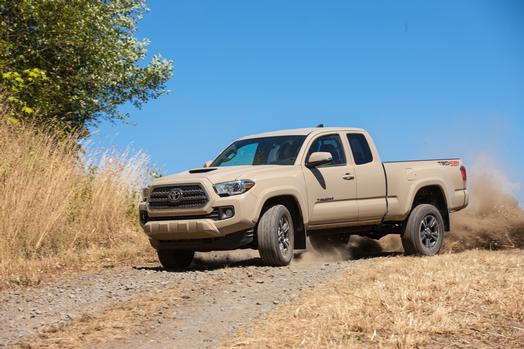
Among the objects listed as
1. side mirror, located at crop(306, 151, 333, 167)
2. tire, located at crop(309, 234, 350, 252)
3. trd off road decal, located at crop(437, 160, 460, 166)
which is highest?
side mirror, located at crop(306, 151, 333, 167)

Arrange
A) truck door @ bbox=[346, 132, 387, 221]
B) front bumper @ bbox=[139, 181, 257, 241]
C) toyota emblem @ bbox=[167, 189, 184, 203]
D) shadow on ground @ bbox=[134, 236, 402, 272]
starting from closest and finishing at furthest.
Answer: front bumper @ bbox=[139, 181, 257, 241]
toyota emblem @ bbox=[167, 189, 184, 203]
shadow on ground @ bbox=[134, 236, 402, 272]
truck door @ bbox=[346, 132, 387, 221]

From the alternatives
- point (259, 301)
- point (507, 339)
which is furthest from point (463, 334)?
point (259, 301)

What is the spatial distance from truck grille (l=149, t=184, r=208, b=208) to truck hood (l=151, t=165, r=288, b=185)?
87 millimetres

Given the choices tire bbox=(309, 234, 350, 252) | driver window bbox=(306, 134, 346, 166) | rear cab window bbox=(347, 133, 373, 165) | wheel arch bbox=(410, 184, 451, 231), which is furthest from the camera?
tire bbox=(309, 234, 350, 252)

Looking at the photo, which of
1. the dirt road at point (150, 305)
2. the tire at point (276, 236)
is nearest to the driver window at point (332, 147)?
the tire at point (276, 236)

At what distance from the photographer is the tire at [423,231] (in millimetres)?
12023

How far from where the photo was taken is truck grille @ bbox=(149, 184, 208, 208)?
974 centimetres

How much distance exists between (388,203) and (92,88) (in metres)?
14.4

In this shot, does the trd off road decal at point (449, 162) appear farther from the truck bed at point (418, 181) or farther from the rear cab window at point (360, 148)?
the rear cab window at point (360, 148)

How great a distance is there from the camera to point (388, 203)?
11.7 meters

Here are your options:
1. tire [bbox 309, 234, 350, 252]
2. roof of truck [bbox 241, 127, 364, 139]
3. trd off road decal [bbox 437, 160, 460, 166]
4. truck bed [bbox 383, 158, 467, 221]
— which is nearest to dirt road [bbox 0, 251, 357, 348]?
truck bed [bbox 383, 158, 467, 221]

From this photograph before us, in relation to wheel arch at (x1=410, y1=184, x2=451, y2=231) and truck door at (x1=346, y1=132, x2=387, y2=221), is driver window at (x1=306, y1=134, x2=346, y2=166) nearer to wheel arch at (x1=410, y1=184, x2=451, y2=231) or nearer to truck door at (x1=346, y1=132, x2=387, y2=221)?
truck door at (x1=346, y1=132, x2=387, y2=221)

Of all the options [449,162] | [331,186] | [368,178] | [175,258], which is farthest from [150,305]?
[449,162]

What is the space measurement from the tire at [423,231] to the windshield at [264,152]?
8.55 feet
